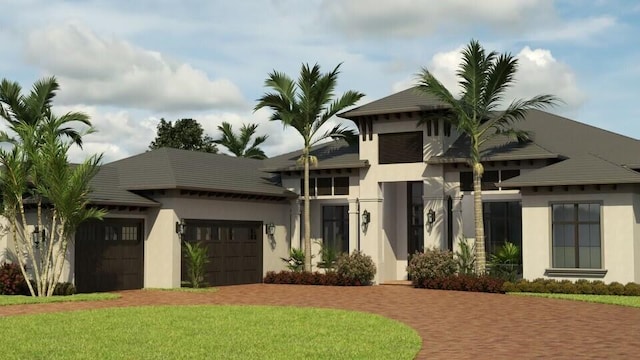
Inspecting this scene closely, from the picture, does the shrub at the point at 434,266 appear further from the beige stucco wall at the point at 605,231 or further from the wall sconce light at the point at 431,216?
the beige stucco wall at the point at 605,231

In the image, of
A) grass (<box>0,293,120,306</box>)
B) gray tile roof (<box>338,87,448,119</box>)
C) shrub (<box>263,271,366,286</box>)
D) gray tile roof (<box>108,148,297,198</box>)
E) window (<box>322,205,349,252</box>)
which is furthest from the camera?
window (<box>322,205,349,252</box>)

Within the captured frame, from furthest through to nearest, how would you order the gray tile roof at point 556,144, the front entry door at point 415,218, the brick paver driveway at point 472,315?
the front entry door at point 415,218, the gray tile roof at point 556,144, the brick paver driveway at point 472,315

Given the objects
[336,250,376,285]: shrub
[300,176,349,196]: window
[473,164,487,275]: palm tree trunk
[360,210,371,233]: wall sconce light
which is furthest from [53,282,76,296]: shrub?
[473,164,487,275]: palm tree trunk

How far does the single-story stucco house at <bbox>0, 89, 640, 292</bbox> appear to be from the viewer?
24250 millimetres

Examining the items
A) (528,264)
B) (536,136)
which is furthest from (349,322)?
(536,136)

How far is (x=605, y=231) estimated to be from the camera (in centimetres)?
2389

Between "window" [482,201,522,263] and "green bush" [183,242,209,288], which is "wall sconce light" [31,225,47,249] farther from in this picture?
"window" [482,201,522,263]

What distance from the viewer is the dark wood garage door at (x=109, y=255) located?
25141 millimetres

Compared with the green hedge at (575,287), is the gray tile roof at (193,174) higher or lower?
higher

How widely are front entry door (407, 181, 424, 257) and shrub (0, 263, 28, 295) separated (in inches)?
531

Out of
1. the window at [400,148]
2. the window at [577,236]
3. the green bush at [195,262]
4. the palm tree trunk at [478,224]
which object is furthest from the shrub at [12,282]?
the window at [577,236]

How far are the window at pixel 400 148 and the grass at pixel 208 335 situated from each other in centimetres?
1124

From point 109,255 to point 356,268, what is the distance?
832cm

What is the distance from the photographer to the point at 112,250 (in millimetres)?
26031
